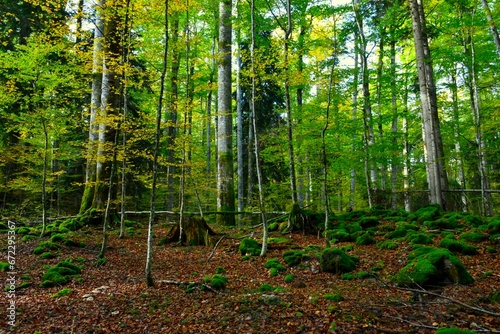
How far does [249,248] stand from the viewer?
820cm

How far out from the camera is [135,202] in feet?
53.8

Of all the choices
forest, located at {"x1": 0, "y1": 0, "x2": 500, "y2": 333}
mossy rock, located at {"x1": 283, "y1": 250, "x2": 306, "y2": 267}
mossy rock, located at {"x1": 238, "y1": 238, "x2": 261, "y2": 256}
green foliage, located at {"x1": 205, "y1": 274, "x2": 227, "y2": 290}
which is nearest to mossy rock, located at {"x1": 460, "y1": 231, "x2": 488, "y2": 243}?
forest, located at {"x1": 0, "y1": 0, "x2": 500, "y2": 333}

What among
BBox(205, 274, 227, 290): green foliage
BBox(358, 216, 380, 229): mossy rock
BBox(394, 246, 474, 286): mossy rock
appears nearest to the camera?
BBox(394, 246, 474, 286): mossy rock

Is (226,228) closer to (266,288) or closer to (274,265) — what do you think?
(274,265)

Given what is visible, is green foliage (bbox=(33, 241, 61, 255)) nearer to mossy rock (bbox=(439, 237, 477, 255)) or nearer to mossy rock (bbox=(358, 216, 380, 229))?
mossy rock (bbox=(358, 216, 380, 229))

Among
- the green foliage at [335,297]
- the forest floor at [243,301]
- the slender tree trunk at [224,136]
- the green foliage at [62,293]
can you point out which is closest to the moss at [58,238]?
the forest floor at [243,301]

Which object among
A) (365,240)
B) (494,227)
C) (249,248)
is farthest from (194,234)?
(494,227)

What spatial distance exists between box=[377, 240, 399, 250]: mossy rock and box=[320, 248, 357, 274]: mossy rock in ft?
5.08

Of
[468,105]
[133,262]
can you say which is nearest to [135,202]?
[133,262]

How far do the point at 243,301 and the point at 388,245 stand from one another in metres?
4.67

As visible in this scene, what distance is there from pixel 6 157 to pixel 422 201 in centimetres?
2083

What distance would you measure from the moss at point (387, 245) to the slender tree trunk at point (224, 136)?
5453 mm

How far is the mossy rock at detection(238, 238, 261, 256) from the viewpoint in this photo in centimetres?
804

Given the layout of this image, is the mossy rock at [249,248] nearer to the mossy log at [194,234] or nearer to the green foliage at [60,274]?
A: the mossy log at [194,234]
